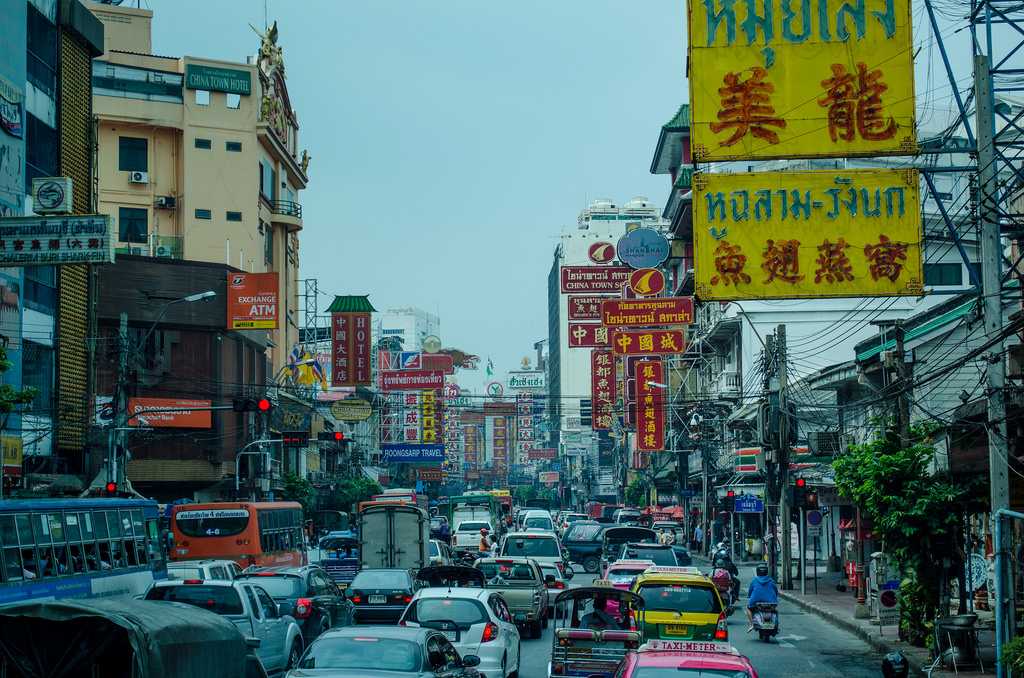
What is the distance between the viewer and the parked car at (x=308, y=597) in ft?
76.3

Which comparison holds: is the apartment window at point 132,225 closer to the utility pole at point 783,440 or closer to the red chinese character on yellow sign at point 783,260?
the utility pole at point 783,440

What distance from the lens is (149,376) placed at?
61812mm

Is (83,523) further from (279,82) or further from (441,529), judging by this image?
(279,82)

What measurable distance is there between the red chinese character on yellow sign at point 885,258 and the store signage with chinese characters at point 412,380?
79.4m

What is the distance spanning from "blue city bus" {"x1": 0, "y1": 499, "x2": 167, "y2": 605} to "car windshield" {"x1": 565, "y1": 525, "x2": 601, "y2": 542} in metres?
28.9

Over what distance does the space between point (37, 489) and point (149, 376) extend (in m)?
22.5

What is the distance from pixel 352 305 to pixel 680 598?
62.1 m

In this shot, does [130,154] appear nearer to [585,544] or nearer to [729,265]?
[585,544]

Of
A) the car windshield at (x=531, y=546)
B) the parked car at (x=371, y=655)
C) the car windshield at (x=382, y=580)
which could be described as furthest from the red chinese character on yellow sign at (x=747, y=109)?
the car windshield at (x=531, y=546)

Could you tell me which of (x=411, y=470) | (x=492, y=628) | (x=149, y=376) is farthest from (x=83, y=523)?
(x=411, y=470)

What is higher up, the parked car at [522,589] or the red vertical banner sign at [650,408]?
the red vertical banner sign at [650,408]

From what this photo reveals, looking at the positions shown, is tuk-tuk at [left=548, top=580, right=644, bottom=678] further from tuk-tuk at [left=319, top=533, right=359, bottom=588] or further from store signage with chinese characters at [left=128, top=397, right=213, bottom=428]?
store signage with chinese characters at [left=128, top=397, right=213, bottom=428]

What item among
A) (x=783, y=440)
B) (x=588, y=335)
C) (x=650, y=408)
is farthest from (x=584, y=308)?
(x=783, y=440)

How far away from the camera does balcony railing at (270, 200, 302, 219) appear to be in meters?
86.3
